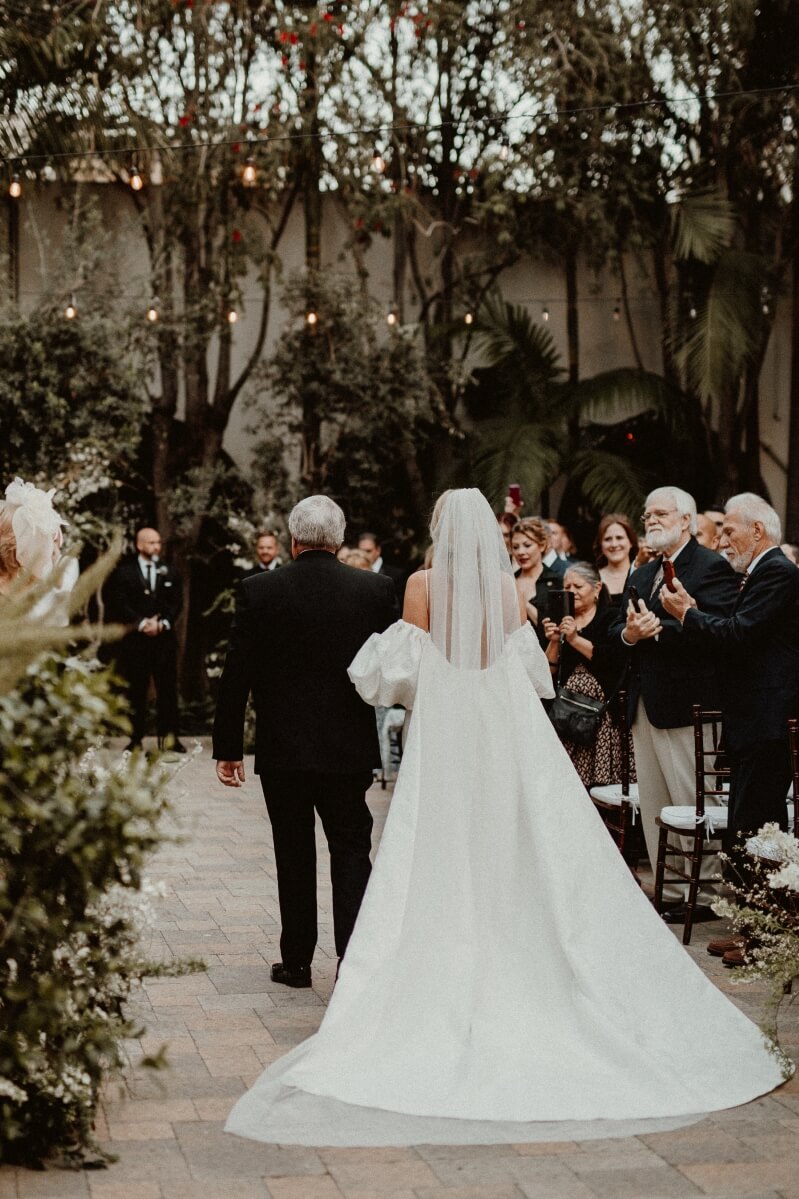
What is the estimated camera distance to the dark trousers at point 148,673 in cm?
1292

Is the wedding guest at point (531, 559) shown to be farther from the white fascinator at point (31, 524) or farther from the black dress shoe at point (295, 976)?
the white fascinator at point (31, 524)

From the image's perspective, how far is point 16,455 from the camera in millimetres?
14297

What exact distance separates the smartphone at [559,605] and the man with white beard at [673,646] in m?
0.83

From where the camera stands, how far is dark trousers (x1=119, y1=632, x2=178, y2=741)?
42.4 ft

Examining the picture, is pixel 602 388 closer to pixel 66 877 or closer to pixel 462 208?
pixel 462 208

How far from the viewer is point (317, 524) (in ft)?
18.4

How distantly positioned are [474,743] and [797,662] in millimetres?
1765

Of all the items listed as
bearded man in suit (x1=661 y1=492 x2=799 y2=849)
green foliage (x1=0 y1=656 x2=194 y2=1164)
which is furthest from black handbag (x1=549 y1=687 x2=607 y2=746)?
green foliage (x1=0 y1=656 x2=194 y2=1164)

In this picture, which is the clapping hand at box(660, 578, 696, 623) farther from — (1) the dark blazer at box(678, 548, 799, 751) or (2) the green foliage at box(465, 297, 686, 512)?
(2) the green foliage at box(465, 297, 686, 512)

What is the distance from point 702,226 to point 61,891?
1357 centimetres

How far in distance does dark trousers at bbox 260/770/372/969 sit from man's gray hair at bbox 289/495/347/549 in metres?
0.87

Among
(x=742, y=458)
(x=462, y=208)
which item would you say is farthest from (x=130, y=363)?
(x=742, y=458)

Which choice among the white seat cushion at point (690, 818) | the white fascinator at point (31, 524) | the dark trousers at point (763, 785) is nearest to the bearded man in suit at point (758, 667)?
the dark trousers at point (763, 785)

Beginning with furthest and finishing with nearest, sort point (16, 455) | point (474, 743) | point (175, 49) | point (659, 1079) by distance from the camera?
point (175, 49) → point (16, 455) → point (474, 743) → point (659, 1079)
